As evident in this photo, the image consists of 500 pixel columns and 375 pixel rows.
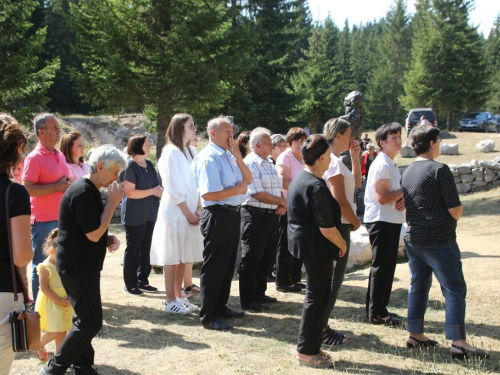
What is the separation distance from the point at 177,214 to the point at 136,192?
3.63 feet

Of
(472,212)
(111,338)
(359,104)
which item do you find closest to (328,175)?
(111,338)

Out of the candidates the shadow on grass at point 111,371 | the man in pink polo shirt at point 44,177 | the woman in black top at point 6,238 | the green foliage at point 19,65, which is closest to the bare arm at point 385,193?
the shadow on grass at point 111,371

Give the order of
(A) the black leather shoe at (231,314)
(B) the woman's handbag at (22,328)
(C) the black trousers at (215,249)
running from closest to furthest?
(B) the woman's handbag at (22,328), (C) the black trousers at (215,249), (A) the black leather shoe at (231,314)

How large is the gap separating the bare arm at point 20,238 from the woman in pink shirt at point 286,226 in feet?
12.8

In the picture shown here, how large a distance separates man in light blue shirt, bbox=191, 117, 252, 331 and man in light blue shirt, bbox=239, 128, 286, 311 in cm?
56

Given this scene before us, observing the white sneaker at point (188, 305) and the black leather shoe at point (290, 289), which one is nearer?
the white sneaker at point (188, 305)

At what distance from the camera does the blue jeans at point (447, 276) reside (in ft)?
13.4

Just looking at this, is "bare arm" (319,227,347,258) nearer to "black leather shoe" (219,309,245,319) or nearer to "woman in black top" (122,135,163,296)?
"black leather shoe" (219,309,245,319)

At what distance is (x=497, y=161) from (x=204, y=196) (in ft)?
46.5

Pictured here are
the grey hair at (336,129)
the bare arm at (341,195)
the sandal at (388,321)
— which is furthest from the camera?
the sandal at (388,321)

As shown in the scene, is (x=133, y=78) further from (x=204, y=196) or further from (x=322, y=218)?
(x=322, y=218)

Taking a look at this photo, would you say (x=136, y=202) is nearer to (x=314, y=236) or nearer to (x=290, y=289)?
(x=290, y=289)

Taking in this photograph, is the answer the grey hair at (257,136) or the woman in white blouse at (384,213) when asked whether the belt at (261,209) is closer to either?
the grey hair at (257,136)

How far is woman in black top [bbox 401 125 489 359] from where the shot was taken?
4.03 metres
